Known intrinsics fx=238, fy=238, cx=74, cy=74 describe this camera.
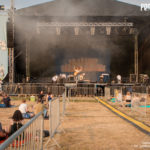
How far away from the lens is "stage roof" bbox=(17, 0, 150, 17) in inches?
895

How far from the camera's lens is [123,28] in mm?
24000

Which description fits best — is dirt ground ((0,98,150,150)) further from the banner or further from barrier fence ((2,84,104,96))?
the banner

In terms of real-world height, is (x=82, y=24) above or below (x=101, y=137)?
above

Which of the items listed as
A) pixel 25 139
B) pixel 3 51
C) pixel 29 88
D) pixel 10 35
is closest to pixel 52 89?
pixel 29 88

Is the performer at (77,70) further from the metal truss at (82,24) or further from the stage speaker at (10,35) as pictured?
the stage speaker at (10,35)

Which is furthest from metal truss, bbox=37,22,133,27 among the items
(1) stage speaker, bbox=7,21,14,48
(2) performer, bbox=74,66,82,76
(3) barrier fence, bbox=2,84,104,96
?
(2) performer, bbox=74,66,82,76

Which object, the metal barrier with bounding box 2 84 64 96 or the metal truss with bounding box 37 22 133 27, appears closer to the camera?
the metal barrier with bounding box 2 84 64 96

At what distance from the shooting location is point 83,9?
23219 millimetres

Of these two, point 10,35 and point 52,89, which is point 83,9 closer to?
point 10,35

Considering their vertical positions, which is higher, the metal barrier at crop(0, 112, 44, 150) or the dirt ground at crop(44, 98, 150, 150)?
the metal barrier at crop(0, 112, 44, 150)

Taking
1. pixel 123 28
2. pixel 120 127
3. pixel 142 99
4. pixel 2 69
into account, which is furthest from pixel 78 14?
pixel 120 127

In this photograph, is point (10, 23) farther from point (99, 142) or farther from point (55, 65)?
point (99, 142)

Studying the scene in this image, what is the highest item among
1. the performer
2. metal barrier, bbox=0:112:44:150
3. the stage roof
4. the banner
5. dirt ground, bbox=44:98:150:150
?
the stage roof

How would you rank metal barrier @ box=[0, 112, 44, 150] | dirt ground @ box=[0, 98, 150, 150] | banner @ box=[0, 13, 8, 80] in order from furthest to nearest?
banner @ box=[0, 13, 8, 80], dirt ground @ box=[0, 98, 150, 150], metal barrier @ box=[0, 112, 44, 150]
